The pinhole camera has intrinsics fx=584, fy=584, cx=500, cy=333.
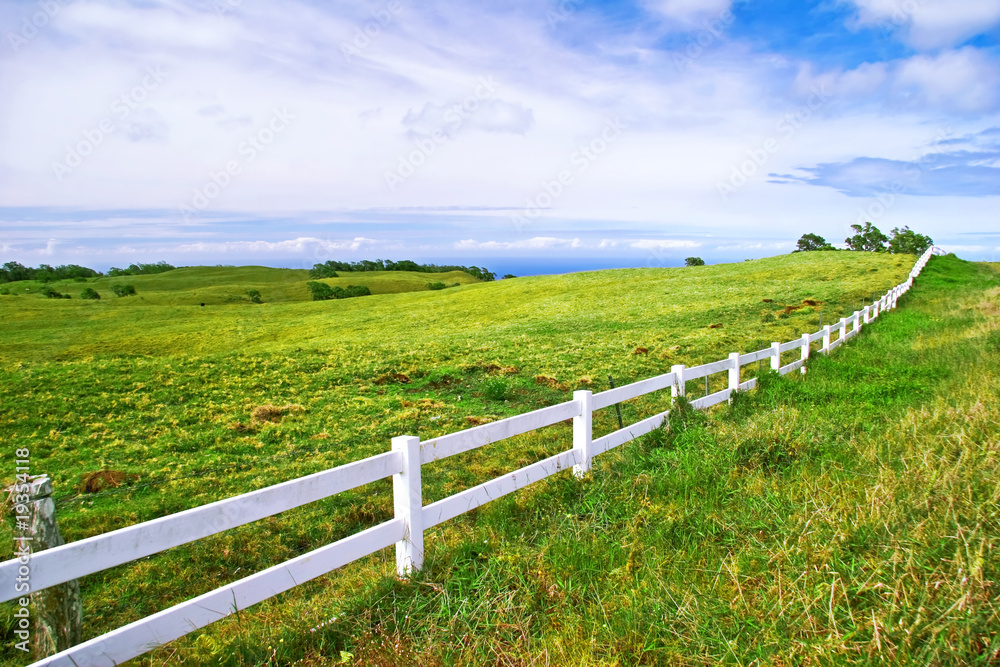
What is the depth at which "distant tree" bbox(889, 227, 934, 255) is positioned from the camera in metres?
102

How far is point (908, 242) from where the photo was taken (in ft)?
342

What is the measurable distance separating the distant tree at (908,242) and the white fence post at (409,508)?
388 ft

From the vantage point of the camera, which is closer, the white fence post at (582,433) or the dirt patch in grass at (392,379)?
the white fence post at (582,433)

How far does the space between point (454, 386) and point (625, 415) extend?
18.6 ft

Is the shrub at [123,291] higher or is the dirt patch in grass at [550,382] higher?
the dirt patch in grass at [550,382]

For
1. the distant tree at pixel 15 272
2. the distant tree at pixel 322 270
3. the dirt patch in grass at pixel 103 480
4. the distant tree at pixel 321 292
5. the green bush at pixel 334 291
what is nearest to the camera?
the dirt patch in grass at pixel 103 480

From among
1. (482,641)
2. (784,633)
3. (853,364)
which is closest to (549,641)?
(482,641)

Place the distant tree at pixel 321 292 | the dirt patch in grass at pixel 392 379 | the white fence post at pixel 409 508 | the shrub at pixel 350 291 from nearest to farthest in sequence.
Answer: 1. the white fence post at pixel 409 508
2. the dirt patch in grass at pixel 392 379
3. the distant tree at pixel 321 292
4. the shrub at pixel 350 291

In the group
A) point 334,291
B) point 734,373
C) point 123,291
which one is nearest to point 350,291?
point 334,291

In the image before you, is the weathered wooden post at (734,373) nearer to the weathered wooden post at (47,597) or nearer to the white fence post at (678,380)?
the white fence post at (678,380)

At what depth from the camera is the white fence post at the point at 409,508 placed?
4.43m

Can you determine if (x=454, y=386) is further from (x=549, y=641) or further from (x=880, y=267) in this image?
(x=880, y=267)

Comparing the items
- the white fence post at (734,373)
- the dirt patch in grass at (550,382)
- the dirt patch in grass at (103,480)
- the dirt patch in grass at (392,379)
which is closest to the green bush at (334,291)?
the dirt patch in grass at (392,379)

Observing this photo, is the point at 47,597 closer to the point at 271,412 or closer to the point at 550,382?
the point at 271,412
